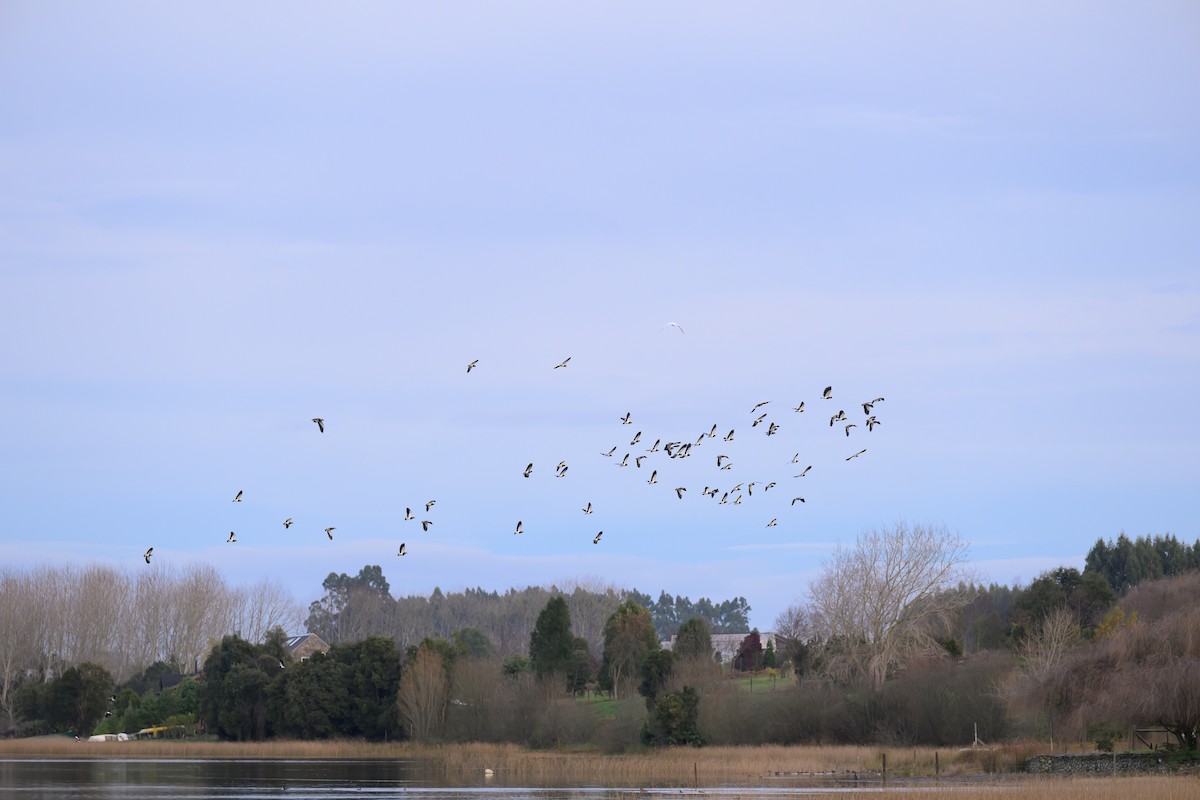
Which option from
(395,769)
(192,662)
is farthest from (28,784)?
(192,662)

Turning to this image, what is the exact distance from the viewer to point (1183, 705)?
164ft

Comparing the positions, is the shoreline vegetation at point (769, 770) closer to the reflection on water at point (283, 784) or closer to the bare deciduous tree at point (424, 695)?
the reflection on water at point (283, 784)

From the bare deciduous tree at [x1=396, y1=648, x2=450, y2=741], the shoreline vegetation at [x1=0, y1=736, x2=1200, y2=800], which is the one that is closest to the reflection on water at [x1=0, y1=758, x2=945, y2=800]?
the shoreline vegetation at [x1=0, y1=736, x2=1200, y2=800]

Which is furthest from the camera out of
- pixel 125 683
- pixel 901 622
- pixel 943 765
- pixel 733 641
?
pixel 733 641

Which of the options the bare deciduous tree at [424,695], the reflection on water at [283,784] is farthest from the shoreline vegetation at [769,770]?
the bare deciduous tree at [424,695]

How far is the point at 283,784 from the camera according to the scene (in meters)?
62.6

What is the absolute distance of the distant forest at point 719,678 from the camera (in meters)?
56.1

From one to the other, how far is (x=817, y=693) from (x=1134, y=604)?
73.5 feet

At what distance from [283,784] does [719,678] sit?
3027cm

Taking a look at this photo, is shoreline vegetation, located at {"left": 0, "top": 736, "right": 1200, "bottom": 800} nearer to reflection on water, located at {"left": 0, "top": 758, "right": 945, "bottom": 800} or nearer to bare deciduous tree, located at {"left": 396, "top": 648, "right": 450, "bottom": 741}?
reflection on water, located at {"left": 0, "top": 758, "right": 945, "bottom": 800}

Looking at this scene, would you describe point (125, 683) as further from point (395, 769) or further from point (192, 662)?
point (395, 769)

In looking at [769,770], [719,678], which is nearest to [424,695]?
[719,678]

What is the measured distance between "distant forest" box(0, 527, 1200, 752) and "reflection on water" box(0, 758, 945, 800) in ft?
27.0

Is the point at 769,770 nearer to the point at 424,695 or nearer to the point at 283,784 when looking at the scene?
the point at 283,784
